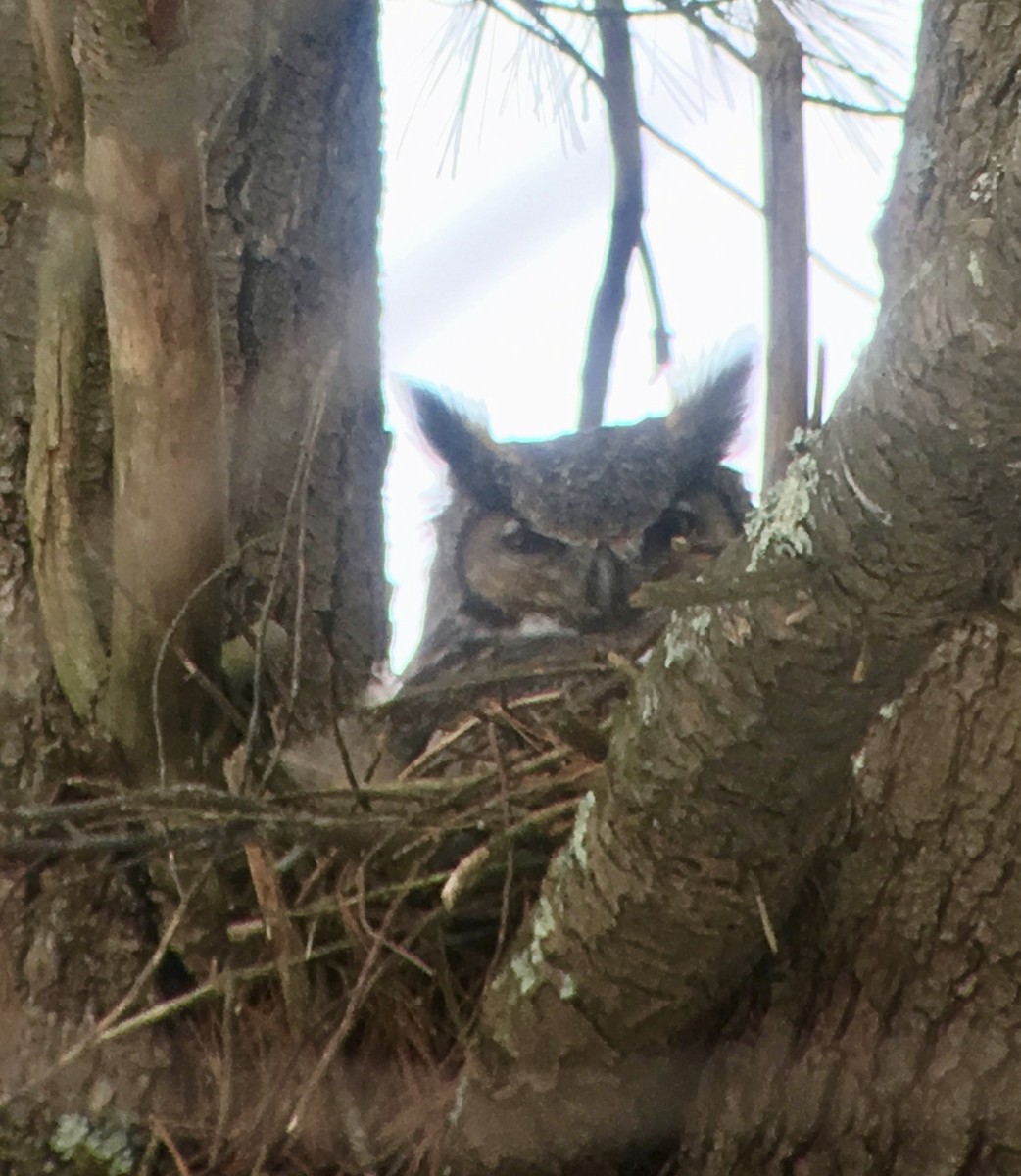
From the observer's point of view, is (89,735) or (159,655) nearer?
(159,655)

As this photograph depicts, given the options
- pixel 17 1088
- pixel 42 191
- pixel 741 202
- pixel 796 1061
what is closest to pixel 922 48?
pixel 42 191

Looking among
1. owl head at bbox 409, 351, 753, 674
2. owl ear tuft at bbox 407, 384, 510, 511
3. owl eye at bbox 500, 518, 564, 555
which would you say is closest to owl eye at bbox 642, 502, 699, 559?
owl head at bbox 409, 351, 753, 674

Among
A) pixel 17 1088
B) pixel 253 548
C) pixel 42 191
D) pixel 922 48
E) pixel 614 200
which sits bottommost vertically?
pixel 17 1088

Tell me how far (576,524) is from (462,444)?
0.29 metres

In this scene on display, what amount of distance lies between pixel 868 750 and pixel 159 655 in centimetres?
59

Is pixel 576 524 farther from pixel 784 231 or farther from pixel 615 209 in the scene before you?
pixel 615 209

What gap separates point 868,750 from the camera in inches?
44.4

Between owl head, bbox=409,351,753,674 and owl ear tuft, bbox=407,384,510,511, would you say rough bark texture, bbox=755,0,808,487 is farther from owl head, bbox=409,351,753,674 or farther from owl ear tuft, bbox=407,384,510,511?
owl ear tuft, bbox=407,384,510,511

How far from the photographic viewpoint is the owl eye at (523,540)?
198cm

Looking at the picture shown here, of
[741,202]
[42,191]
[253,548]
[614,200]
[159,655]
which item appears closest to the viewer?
[42,191]

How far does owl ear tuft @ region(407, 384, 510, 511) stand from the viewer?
6.86 feet

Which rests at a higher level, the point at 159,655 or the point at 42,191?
the point at 42,191

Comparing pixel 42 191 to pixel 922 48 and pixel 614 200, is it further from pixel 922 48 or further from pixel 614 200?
pixel 614 200

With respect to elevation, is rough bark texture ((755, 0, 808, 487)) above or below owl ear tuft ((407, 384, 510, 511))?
above
